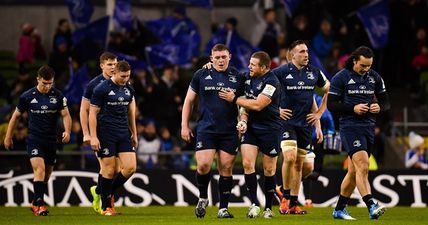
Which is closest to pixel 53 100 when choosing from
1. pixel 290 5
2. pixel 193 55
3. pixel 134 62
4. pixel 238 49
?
pixel 134 62

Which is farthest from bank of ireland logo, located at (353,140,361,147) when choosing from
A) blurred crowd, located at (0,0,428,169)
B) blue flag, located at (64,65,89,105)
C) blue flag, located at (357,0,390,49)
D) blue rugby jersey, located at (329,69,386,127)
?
blue flag, located at (357,0,390,49)

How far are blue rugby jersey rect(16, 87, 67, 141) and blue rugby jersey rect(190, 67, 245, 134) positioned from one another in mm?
2792

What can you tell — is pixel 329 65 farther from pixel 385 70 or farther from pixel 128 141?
pixel 128 141

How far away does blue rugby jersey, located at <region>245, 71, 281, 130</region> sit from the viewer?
17344mm

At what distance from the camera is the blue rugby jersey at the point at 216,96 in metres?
17.3

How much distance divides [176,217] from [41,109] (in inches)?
108

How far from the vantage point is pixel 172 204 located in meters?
23.4

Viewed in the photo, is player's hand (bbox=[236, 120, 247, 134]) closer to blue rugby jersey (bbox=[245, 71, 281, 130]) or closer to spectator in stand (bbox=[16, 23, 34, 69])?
blue rugby jersey (bbox=[245, 71, 281, 130])

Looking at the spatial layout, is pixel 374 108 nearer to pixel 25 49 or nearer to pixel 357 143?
pixel 357 143

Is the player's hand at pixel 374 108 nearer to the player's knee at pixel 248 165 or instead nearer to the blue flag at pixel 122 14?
the player's knee at pixel 248 165

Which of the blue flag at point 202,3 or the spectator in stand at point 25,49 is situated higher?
the blue flag at point 202,3

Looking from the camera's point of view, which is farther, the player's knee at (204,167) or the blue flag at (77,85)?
the blue flag at (77,85)

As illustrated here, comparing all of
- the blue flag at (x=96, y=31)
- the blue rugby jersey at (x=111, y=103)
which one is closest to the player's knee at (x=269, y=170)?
the blue rugby jersey at (x=111, y=103)

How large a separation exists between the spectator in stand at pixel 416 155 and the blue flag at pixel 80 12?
808 centimetres
